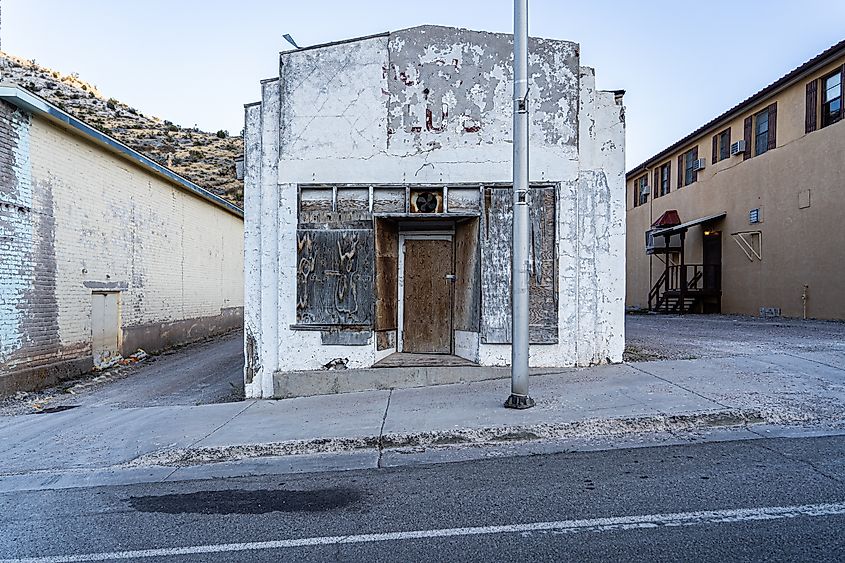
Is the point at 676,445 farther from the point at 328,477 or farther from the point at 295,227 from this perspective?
the point at 295,227

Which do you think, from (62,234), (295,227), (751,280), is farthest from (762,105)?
(62,234)

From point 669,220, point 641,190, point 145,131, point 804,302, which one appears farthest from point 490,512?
point 145,131

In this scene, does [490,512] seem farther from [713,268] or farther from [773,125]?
[713,268]

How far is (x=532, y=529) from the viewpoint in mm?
3889

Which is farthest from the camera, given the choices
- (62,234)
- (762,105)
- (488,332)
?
(762,105)

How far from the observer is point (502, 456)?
565 cm

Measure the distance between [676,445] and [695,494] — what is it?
1.39 m

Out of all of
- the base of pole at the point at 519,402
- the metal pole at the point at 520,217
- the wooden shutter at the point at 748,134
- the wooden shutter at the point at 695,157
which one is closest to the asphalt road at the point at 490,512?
the base of pole at the point at 519,402

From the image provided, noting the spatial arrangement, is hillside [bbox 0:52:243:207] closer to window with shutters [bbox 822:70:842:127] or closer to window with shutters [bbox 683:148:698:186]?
window with shutters [bbox 683:148:698:186]

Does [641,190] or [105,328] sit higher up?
[641,190]

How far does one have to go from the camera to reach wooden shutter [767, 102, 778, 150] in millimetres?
20453

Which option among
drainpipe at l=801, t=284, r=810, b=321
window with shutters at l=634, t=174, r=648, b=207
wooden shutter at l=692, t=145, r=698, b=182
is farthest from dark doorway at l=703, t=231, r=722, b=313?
window with shutters at l=634, t=174, r=648, b=207

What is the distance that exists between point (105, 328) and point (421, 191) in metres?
9.11

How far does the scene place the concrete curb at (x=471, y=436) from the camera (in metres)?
6.19
